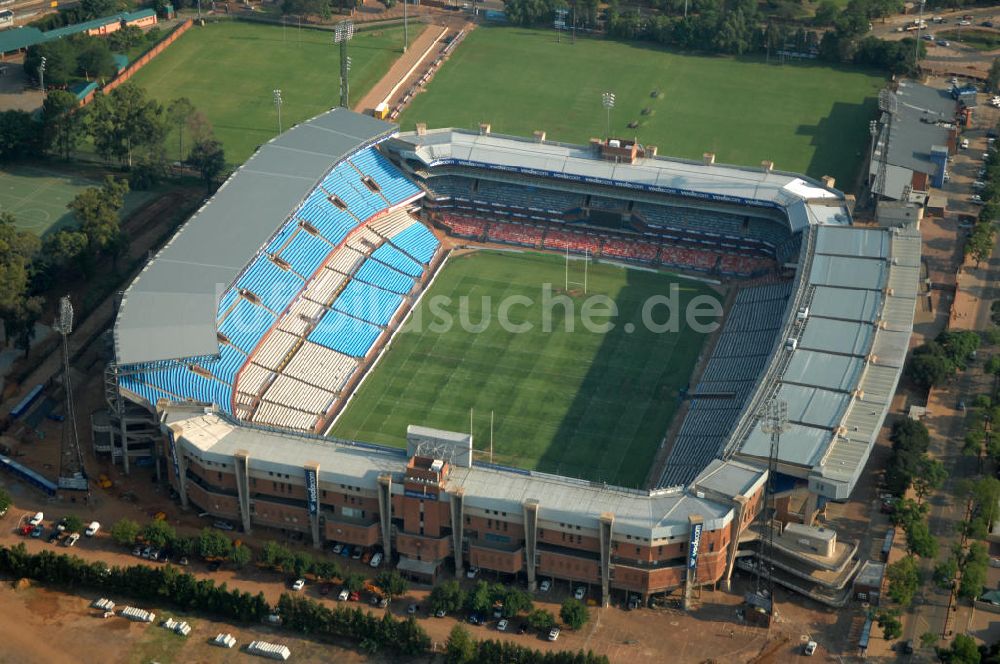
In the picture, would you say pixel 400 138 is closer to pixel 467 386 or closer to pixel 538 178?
pixel 538 178

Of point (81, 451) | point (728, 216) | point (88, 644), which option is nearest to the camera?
point (88, 644)

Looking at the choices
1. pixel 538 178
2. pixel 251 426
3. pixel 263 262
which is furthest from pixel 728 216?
pixel 251 426

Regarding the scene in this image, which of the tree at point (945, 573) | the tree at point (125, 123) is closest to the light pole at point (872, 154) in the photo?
the tree at point (945, 573)

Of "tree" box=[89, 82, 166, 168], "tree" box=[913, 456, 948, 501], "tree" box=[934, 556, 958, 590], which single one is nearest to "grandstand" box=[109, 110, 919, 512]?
"tree" box=[913, 456, 948, 501]

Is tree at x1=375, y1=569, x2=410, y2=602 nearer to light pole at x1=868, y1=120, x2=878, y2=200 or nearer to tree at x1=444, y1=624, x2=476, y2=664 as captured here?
tree at x1=444, y1=624, x2=476, y2=664

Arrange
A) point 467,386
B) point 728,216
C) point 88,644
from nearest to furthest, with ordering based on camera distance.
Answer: point 88,644 → point 467,386 → point 728,216

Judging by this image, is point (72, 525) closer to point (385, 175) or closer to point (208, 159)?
point (385, 175)
